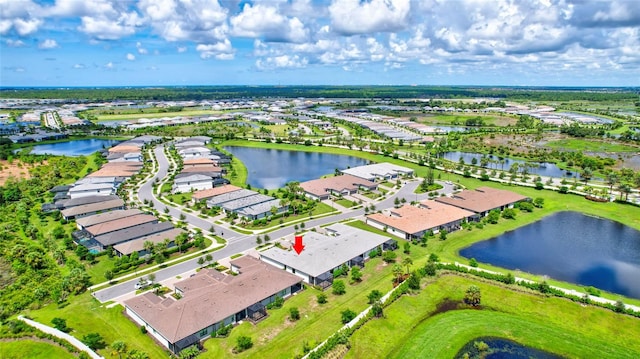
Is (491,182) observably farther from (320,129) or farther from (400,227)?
(320,129)

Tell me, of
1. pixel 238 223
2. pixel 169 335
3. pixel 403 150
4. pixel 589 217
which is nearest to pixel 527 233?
pixel 589 217

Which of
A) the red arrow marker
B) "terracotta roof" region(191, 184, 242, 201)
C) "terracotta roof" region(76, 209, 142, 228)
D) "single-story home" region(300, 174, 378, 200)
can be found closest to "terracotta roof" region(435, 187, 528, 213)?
"single-story home" region(300, 174, 378, 200)

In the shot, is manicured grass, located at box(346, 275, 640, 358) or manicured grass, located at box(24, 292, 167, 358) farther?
manicured grass, located at box(346, 275, 640, 358)

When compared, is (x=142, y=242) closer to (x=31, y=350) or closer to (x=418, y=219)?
(x=31, y=350)

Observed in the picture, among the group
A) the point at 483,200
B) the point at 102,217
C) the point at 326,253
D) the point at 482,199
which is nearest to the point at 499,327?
the point at 326,253

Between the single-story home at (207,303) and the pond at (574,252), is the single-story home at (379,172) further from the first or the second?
the single-story home at (207,303)

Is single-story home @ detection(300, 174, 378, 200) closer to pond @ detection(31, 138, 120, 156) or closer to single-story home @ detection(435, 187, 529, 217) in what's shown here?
single-story home @ detection(435, 187, 529, 217)

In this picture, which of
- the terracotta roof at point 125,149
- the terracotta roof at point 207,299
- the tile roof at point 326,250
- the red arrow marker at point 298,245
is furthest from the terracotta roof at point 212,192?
the terracotta roof at point 125,149
